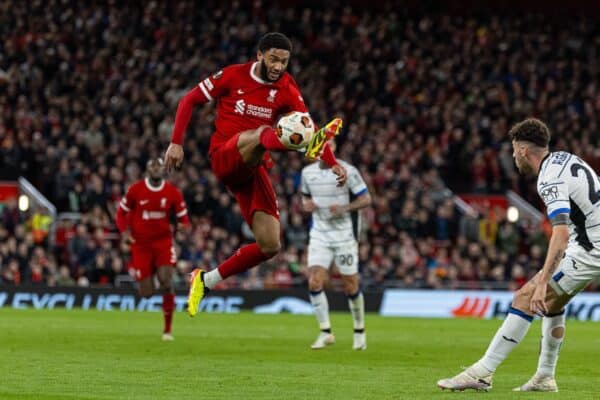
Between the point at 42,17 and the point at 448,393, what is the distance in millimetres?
27316

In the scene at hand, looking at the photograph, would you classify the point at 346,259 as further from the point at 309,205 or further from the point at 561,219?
the point at 561,219

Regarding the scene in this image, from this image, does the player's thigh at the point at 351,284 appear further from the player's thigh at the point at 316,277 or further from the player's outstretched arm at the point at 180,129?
the player's outstretched arm at the point at 180,129

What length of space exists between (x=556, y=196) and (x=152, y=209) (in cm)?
985

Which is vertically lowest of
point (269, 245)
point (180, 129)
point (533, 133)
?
point (269, 245)

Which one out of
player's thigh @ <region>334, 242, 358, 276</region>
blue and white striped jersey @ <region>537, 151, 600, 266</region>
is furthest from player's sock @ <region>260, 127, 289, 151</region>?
player's thigh @ <region>334, 242, 358, 276</region>

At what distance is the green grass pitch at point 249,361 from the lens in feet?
33.1

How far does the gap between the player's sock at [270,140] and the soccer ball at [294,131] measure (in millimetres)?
71

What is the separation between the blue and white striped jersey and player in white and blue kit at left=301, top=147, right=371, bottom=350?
646 centimetres

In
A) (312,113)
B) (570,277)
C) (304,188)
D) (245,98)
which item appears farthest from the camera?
(312,113)

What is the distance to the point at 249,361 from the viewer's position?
13.4 m

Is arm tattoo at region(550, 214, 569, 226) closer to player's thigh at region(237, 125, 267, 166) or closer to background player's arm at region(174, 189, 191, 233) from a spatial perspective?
player's thigh at region(237, 125, 267, 166)

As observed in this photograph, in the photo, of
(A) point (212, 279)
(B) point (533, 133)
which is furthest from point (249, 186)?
(B) point (533, 133)

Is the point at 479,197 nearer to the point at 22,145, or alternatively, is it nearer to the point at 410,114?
the point at 410,114

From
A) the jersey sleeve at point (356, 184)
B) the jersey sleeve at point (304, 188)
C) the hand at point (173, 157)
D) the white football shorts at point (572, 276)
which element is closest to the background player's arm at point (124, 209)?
the jersey sleeve at point (304, 188)
